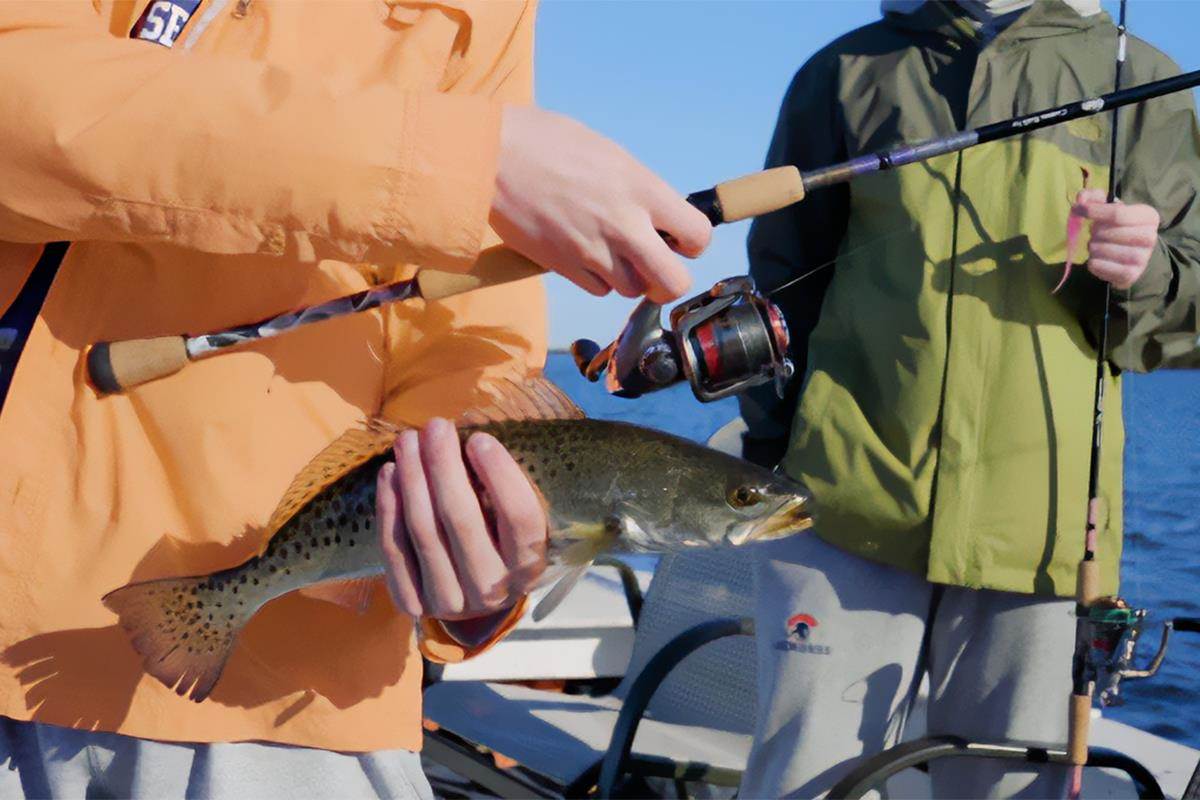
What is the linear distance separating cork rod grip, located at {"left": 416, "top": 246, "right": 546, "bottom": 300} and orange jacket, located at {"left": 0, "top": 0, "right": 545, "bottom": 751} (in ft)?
0.36

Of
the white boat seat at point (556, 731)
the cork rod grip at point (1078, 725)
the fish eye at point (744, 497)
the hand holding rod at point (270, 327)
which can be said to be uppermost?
the hand holding rod at point (270, 327)

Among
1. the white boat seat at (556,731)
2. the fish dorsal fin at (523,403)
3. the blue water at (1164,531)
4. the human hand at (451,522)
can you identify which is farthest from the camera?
the white boat seat at (556,731)

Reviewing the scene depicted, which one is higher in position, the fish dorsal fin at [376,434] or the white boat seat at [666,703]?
the fish dorsal fin at [376,434]

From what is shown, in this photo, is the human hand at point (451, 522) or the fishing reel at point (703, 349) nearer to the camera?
the human hand at point (451, 522)

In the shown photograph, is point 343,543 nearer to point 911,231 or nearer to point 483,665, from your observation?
point 911,231

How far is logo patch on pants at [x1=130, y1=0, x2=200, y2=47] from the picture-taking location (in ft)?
5.16

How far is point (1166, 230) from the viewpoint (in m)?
3.56

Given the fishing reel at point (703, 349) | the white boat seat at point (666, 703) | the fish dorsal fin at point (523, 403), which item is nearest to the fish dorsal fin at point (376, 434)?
the fish dorsal fin at point (523, 403)

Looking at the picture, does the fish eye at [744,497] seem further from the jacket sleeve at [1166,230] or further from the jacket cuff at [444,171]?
the jacket sleeve at [1166,230]

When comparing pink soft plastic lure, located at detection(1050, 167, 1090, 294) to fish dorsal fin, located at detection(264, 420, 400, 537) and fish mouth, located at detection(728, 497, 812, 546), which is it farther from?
fish dorsal fin, located at detection(264, 420, 400, 537)

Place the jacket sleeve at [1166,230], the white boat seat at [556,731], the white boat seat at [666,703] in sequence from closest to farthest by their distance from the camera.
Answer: the jacket sleeve at [1166,230]
the white boat seat at [556,731]
the white boat seat at [666,703]

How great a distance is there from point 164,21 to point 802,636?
2.52 m

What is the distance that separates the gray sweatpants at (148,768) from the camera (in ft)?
5.38

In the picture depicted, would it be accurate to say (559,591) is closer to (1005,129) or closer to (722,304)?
Result: (722,304)
